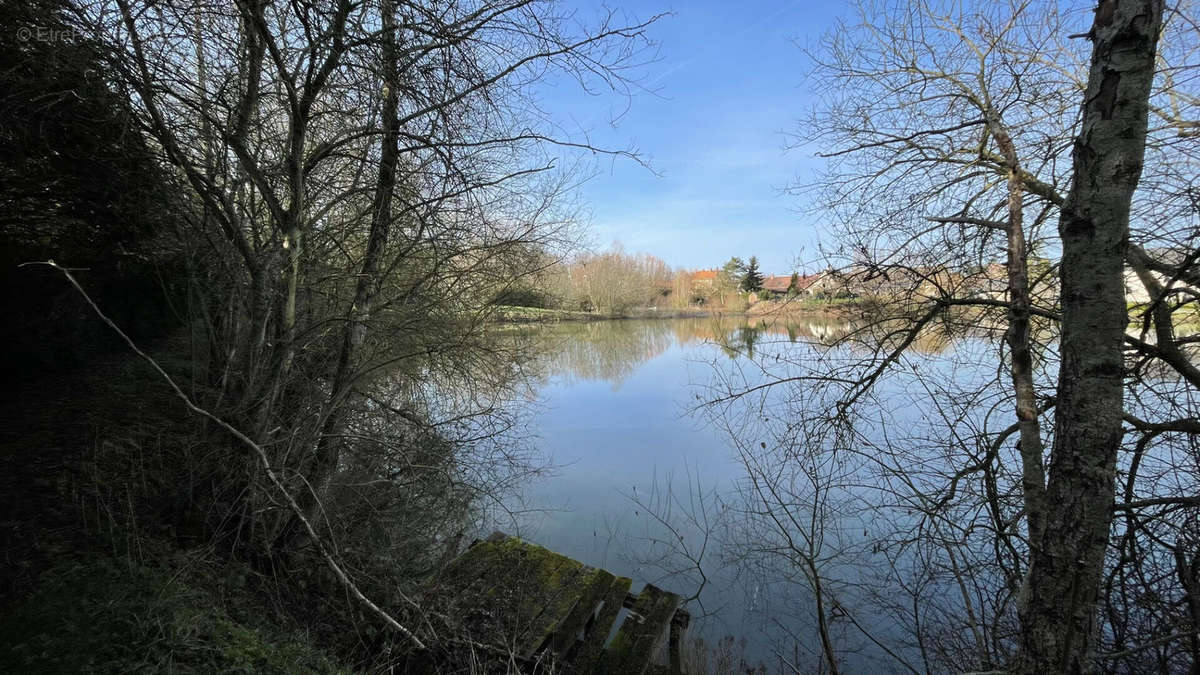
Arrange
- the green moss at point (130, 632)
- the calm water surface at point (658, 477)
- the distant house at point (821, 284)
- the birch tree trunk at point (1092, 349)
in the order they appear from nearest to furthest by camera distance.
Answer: the birch tree trunk at point (1092, 349), the green moss at point (130, 632), the distant house at point (821, 284), the calm water surface at point (658, 477)

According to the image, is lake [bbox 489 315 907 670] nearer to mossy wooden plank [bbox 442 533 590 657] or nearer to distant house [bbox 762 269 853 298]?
distant house [bbox 762 269 853 298]

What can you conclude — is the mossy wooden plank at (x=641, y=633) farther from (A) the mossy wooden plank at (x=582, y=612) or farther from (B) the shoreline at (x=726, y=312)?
(B) the shoreline at (x=726, y=312)

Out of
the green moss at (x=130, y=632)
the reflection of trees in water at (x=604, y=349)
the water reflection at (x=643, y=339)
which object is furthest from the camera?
the reflection of trees in water at (x=604, y=349)

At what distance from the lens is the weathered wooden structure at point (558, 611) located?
414cm

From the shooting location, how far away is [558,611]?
4465 millimetres

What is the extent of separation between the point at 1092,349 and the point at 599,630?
158 inches

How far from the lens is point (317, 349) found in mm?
4648

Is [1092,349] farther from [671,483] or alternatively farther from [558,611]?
[671,483]

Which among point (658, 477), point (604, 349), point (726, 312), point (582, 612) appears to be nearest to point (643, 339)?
point (604, 349)

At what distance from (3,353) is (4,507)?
3.98 m

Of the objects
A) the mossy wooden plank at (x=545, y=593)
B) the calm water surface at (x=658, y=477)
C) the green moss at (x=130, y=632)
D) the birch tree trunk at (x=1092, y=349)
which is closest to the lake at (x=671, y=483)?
the calm water surface at (x=658, y=477)

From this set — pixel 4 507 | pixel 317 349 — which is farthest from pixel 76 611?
pixel 317 349

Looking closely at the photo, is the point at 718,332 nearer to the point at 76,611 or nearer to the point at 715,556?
the point at 715,556

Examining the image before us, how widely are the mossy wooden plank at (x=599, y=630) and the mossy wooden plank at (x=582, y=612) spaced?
0.21 ft
